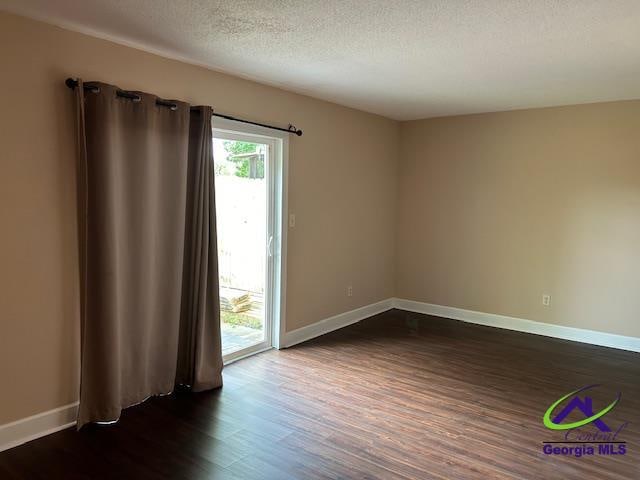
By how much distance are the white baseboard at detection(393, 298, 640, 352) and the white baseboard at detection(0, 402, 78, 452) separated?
4061 millimetres

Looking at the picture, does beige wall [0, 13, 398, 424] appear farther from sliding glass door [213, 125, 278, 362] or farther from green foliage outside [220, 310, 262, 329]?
green foliage outside [220, 310, 262, 329]

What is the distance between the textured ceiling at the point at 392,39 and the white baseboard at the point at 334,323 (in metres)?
2.29

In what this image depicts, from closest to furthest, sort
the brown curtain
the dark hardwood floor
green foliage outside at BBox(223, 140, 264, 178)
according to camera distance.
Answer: the dark hardwood floor → the brown curtain → green foliage outside at BBox(223, 140, 264, 178)

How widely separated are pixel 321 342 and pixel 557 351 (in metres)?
2.25

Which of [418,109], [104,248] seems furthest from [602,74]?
[104,248]

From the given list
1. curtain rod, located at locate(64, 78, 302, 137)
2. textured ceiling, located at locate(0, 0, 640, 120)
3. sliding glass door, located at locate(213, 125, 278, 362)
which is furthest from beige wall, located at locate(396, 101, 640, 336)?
sliding glass door, located at locate(213, 125, 278, 362)

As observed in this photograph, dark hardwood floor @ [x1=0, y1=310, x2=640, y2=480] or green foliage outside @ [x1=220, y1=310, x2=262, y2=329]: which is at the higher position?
green foliage outside @ [x1=220, y1=310, x2=262, y2=329]

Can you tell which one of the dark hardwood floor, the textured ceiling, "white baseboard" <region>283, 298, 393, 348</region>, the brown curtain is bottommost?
the dark hardwood floor

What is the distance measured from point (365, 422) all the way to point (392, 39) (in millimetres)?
2381

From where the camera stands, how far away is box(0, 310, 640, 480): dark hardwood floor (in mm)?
2545

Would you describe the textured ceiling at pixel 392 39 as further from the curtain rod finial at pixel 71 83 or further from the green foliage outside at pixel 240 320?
the green foliage outside at pixel 240 320

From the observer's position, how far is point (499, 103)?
470 cm

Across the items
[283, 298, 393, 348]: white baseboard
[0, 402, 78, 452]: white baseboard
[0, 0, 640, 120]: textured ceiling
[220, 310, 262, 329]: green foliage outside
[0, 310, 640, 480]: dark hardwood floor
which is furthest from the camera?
[283, 298, 393, 348]: white baseboard

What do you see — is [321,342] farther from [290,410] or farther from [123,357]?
[123,357]
